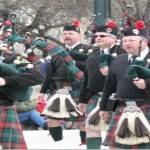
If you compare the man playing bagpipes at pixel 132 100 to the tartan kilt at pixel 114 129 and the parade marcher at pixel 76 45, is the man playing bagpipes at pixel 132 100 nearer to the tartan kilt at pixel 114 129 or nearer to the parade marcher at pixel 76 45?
the tartan kilt at pixel 114 129

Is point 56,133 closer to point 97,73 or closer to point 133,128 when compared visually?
point 97,73

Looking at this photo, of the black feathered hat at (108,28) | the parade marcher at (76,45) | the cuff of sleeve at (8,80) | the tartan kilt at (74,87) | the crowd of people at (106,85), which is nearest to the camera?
the cuff of sleeve at (8,80)

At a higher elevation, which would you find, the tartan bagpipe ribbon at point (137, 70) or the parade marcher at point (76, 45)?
the parade marcher at point (76, 45)

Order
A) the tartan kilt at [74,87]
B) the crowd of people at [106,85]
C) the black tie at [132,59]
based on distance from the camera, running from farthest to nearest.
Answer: the tartan kilt at [74,87] < the black tie at [132,59] < the crowd of people at [106,85]

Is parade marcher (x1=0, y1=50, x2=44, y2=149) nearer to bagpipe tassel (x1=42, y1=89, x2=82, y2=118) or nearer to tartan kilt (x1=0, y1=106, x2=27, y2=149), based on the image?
tartan kilt (x1=0, y1=106, x2=27, y2=149)

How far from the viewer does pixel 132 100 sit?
5582 millimetres

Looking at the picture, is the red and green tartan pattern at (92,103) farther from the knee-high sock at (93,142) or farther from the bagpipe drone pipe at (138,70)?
the bagpipe drone pipe at (138,70)

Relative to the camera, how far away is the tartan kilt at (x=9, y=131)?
18.0 ft

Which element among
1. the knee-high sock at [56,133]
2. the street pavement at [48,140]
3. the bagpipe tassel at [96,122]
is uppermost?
the bagpipe tassel at [96,122]

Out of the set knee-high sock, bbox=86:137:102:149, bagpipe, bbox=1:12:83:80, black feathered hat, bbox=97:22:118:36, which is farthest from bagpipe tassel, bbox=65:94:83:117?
black feathered hat, bbox=97:22:118:36

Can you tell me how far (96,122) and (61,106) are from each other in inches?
52.5

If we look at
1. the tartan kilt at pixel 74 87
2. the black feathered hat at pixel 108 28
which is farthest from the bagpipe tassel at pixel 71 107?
the black feathered hat at pixel 108 28

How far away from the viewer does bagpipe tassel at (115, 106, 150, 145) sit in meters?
5.52

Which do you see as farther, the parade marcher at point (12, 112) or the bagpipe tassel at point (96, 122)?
the bagpipe tassel at point (96, 122)
